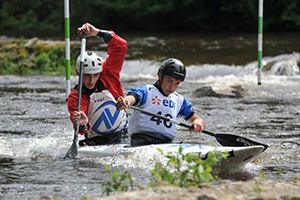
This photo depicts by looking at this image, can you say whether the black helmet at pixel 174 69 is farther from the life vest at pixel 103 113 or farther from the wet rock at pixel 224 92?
the wet rock at pixel 224 92

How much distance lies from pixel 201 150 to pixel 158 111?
30.2 inches

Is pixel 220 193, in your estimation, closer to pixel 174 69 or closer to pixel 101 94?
pixel 174 69

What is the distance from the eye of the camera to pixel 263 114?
1080 cm

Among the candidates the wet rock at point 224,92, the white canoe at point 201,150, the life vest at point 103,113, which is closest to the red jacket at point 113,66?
the life vest at point 103,113

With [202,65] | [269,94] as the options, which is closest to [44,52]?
[202,65]

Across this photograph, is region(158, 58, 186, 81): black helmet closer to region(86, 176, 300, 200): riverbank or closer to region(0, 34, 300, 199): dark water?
region(0, 34, 300, 199): dark water

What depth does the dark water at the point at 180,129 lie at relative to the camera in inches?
258

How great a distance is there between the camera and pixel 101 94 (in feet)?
24.5

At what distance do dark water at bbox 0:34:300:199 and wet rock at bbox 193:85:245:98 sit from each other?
0.45 ft

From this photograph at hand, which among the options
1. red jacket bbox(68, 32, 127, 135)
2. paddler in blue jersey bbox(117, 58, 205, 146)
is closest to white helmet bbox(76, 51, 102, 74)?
red jacket bbox(68, 32, 127, 135)

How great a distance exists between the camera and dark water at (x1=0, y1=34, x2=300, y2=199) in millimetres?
6559

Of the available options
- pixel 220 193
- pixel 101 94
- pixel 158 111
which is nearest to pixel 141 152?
pixel 158 111

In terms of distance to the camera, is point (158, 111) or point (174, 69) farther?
point (158, 111)

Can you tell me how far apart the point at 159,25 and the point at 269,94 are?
17583mm
